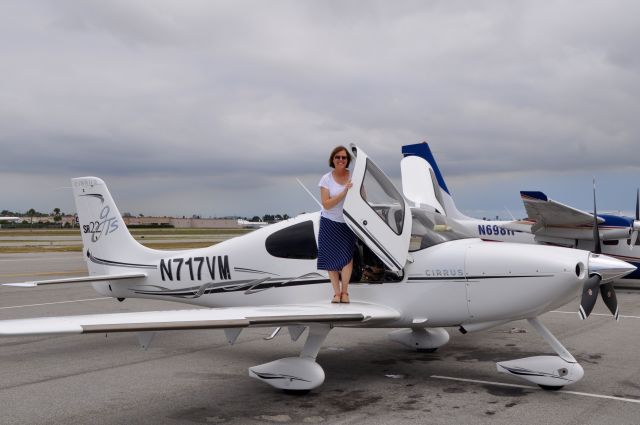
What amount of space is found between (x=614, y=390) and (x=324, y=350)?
11.4 feet

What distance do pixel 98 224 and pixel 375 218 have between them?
485 centimetres

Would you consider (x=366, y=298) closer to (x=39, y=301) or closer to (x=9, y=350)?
(x=9, y=350)

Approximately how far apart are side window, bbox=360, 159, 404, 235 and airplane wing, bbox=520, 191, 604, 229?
1065 centimetres

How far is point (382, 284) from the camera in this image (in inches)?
252

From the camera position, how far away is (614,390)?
5.85 m

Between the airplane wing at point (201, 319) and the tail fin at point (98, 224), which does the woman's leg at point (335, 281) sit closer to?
the airplane wing at point (201, 319)

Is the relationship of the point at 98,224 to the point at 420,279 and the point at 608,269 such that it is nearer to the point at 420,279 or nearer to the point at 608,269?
the point at 420,279

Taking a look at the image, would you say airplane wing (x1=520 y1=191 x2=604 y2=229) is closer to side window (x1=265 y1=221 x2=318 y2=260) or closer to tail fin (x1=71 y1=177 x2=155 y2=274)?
side window (x1=265 y1=221 x2=318 y2=260)

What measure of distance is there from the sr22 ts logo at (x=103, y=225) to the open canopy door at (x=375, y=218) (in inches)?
173

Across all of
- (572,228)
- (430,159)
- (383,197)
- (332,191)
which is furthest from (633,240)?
(332,191)

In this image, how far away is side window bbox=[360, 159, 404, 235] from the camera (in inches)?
247

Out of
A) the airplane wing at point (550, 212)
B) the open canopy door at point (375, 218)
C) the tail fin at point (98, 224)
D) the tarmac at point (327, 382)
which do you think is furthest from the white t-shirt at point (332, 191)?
the airplane wing at point (550, 212)

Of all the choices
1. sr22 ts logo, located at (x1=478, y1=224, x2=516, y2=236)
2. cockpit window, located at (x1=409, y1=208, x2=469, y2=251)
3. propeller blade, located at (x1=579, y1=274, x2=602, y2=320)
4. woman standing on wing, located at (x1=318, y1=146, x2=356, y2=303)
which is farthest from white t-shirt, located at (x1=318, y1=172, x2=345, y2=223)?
sr22 ts logo, located at (x1=478, y1=224, x2=516, y2=236)

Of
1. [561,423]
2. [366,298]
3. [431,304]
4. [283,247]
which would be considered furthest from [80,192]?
[561,423]
